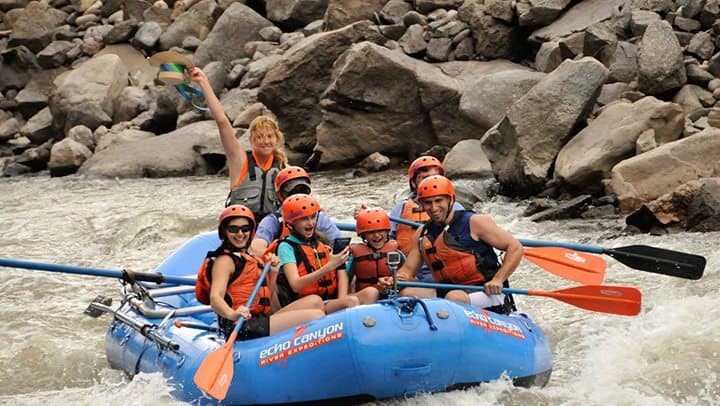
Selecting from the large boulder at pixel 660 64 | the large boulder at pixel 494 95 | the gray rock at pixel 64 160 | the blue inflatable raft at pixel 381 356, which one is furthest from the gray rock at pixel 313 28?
the blue inflatable raft at pixel 381 356

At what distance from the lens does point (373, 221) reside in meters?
5.32

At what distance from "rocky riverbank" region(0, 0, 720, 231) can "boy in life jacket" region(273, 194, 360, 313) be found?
3.93 metres

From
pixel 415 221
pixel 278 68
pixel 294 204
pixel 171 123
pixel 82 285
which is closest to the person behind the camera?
pixel 294 204

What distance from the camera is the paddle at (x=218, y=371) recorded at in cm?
467

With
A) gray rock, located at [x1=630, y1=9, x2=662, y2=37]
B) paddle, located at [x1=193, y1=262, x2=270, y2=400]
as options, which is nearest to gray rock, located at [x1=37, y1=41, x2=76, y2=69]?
gray rock, located at [x1=630, y1=9, x2=662, y2=37]

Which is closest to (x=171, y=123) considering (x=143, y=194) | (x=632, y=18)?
(x=143, y=194)

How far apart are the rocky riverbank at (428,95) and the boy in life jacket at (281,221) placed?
141 inches

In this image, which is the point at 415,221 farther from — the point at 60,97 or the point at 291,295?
the point at 60,97

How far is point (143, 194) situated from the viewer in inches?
499

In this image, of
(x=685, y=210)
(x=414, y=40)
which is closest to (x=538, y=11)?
(x=414, y=40)

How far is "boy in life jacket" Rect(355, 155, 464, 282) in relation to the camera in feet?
19.1

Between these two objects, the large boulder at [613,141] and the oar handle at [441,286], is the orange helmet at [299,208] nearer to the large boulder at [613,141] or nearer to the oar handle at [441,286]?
the oar handle at [441,286]

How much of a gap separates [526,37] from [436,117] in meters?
2.16

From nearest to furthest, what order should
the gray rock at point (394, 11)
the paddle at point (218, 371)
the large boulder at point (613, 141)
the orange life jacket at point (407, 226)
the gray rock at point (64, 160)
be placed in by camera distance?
the paddle at point (218, 371) < the orange life jacket at point (407, 226) < the large boulder at point (613, 141) < the gray rock at point (64, 160) < the gray rock at point (394, 11)
